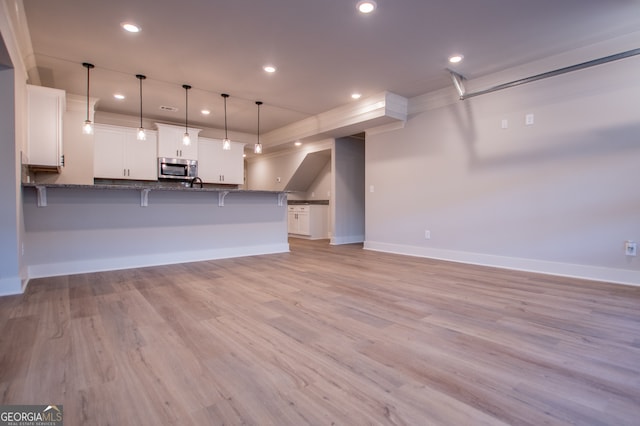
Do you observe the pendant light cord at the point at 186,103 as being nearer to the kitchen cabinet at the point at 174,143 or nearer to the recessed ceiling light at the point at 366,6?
the kitchen cabinet at the point at 174,143

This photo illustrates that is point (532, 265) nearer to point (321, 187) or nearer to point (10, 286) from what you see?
point (321, 187)

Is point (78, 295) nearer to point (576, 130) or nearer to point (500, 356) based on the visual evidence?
point (500, 356)

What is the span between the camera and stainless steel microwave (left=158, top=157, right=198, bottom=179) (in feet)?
21.1

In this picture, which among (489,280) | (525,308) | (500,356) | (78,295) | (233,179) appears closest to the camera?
(500,356)

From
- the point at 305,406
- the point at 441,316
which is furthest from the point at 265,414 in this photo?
the point at 441,316

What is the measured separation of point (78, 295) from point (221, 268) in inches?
61.4

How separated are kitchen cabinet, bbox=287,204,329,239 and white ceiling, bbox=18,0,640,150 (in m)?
3.32

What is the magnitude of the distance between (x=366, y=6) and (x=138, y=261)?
4.01 meters

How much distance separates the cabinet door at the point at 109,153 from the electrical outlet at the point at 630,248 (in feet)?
24.7

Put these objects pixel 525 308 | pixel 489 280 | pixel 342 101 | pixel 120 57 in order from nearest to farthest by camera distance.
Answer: pixel 525 308
pixel 489 280
pixel 120 57
pixel 342 101

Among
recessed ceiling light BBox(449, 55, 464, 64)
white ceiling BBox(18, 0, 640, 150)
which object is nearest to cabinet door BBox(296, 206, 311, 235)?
white ceiling BBox(18, 0, 640, 150)

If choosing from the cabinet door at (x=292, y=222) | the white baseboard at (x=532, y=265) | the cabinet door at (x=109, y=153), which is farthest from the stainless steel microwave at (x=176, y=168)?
the white baseboard at (x=532, y=265)

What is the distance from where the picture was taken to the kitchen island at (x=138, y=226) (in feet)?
12.0

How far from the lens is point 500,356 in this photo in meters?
1.77
